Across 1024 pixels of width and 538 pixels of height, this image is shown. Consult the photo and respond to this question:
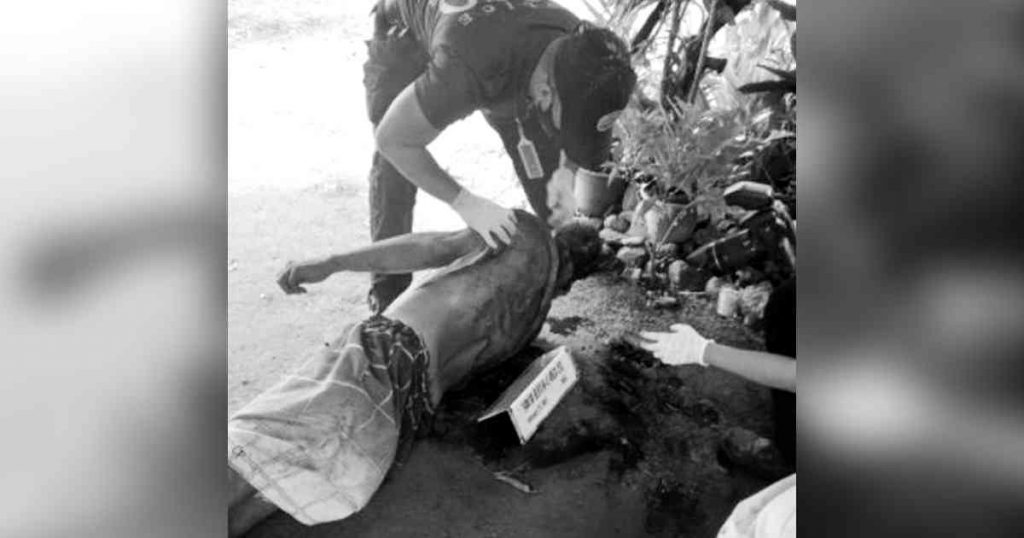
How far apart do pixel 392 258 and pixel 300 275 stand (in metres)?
0.16

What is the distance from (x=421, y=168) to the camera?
5.55ft

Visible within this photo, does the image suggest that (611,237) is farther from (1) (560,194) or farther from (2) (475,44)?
(2) (475,44)

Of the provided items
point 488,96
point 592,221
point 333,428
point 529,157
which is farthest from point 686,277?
point 333,428

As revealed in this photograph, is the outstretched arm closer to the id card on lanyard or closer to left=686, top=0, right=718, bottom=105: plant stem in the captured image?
the id card on lanyard

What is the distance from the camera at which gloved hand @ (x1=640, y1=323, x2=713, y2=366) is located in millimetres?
1704

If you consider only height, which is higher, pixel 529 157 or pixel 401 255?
pixel 529 157

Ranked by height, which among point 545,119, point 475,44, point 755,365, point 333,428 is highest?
point 475,44

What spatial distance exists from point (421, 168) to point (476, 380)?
1.21 ft

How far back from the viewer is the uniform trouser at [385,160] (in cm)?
168

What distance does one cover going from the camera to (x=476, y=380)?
5.57 ft

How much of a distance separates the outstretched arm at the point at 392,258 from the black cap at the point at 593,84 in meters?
0.26

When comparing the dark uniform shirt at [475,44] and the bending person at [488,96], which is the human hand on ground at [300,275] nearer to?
the bending person at [488,96]

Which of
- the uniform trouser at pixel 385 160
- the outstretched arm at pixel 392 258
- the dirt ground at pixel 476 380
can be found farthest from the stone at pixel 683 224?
the outstretched arm at pixel 392 258

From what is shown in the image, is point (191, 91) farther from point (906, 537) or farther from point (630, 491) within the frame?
point (906, 537)
